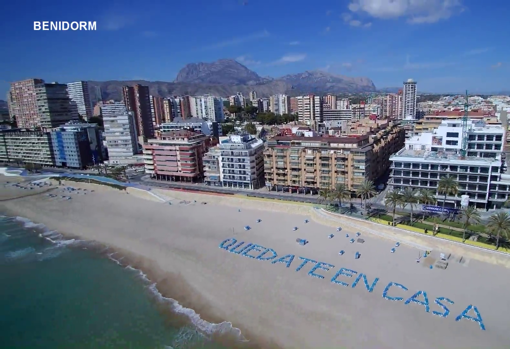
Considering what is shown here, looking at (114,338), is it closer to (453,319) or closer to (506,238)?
(453,319)

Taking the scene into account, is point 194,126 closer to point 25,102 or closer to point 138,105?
point 138,105

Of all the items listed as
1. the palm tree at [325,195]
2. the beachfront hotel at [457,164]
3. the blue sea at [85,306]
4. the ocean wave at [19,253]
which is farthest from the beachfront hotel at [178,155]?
the beachfront hotel at [457,164]

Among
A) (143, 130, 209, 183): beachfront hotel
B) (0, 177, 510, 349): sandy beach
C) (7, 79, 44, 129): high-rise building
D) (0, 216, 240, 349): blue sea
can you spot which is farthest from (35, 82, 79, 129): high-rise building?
(0, 216, 240, 349): blue sea

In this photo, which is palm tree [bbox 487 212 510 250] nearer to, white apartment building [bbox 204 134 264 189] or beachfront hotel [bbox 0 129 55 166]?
white apartment building [bbox 204 134 264 189]

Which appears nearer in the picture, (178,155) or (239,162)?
(239,162)

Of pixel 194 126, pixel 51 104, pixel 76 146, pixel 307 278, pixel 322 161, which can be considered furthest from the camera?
pixel 51 104

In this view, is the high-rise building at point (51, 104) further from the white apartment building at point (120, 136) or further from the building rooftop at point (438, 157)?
the building rooftop at point (438, 157)

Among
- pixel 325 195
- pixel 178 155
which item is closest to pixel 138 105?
pixel 178 155
